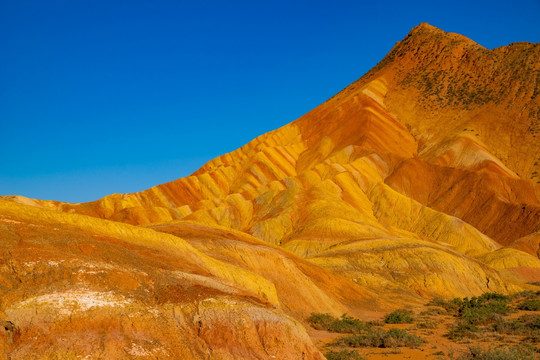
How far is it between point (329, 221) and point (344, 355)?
45.3 metres

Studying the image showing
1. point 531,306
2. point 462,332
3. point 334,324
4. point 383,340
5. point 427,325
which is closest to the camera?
point 383,340

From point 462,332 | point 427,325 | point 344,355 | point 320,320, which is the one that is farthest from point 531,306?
point 344,355

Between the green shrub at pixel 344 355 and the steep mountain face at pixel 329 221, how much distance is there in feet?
10.8

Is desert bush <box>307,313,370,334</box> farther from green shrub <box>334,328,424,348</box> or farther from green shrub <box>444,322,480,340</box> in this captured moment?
green shrub <box>444,322,480,340</box>

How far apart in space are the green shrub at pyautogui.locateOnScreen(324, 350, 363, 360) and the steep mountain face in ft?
10.8

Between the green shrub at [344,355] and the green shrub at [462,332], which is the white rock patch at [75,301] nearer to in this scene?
the green shrub at [344,355]

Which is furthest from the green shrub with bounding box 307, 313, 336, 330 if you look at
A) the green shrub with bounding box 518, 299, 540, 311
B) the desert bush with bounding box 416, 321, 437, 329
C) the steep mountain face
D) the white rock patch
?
the green shrub with bounding box 518, 299, 540, 311

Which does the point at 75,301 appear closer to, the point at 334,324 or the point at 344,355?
the point at 344,355

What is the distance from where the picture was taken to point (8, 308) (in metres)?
12.6

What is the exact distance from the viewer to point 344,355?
749 inches

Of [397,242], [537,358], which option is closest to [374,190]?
[397,242]

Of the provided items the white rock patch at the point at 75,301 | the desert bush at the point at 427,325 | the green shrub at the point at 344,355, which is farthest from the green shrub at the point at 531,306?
the white rock patch at the point at 75,301

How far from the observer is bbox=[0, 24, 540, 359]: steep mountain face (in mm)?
14898

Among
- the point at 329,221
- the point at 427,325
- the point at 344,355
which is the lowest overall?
the point at 344,355
